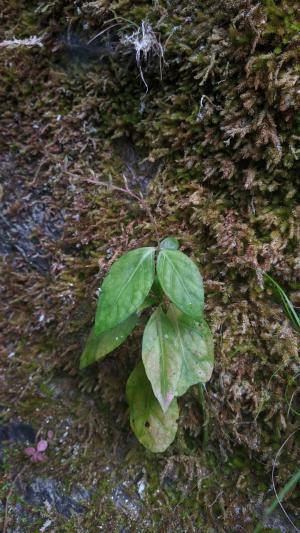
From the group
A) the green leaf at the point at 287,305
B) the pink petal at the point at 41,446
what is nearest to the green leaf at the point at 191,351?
the green leaf at the point at 287,305

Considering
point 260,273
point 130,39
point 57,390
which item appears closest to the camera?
point 260,273

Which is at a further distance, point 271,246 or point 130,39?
point 130,39

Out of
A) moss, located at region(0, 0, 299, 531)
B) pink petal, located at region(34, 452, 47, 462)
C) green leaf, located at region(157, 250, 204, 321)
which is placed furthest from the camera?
pink petal, located at region(34, 452, 47, 462)

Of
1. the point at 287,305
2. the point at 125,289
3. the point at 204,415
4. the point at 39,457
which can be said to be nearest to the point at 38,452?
the point at 39,457

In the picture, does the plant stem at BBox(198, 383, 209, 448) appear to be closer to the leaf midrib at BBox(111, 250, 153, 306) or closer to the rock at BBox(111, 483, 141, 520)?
the rock at BBox(111, 483, 141, 520)

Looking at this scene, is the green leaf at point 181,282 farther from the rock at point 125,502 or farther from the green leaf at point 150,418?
the rock at point 125,502

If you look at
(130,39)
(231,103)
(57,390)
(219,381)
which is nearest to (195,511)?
(219,381)

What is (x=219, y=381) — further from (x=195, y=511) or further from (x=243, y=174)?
(x=243, y=174)

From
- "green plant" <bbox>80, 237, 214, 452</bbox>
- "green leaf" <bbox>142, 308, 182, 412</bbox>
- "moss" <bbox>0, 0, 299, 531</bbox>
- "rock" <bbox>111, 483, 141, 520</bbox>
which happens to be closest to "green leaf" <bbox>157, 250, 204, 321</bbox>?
"green plant" <bbox>80, 237, 214, 452</bbox>
